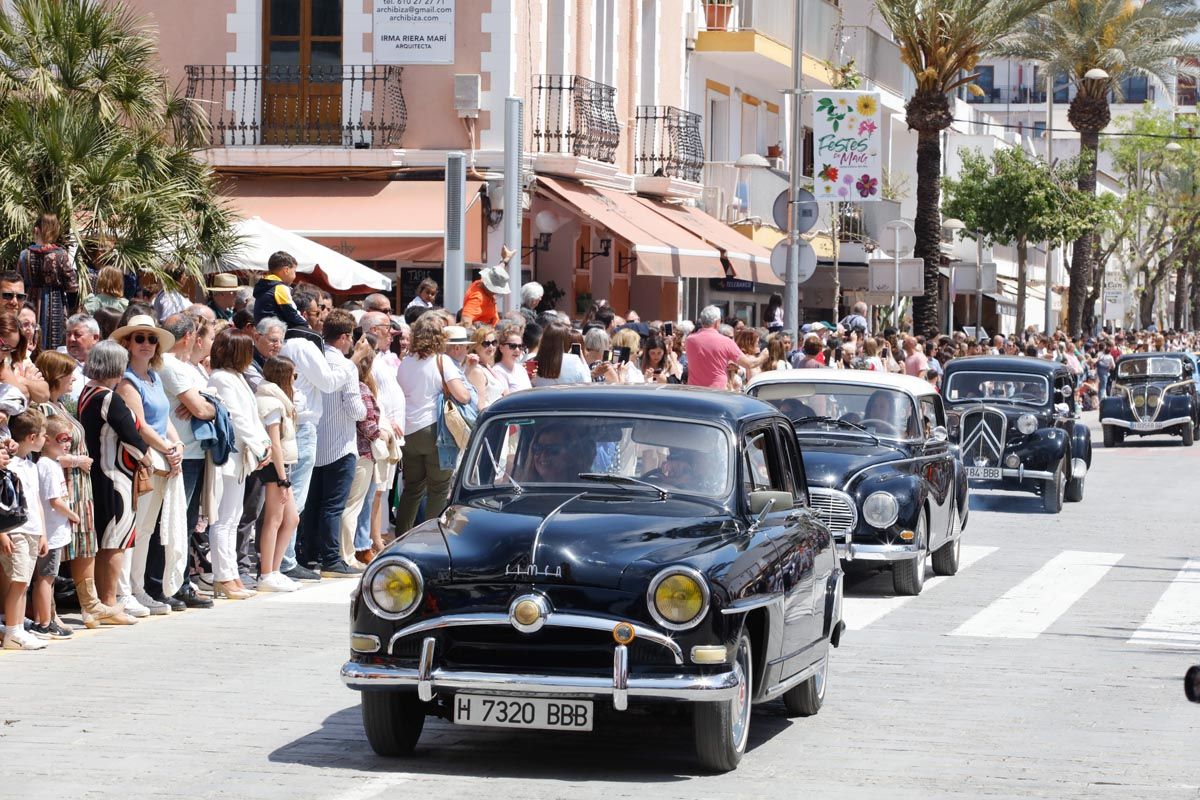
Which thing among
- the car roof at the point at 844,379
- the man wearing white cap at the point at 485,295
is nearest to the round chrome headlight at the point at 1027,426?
the man wearing white cap at the point at 485,295

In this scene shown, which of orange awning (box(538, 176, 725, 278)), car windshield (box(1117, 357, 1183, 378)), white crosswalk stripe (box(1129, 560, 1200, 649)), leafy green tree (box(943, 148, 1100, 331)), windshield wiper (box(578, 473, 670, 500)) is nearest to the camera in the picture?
windshield wiper (box(578, 473, 670, 500))

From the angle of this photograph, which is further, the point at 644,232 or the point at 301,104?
the point at 644,232

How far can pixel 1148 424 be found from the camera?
122ft

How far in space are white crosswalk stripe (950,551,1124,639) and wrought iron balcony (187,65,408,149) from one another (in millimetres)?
14135

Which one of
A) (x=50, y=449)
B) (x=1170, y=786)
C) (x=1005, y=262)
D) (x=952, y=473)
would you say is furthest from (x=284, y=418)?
(x=1005, y=262)

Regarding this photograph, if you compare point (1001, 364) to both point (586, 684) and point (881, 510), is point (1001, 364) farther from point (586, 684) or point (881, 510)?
point (586, 684)

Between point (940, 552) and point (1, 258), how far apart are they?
8588 mm

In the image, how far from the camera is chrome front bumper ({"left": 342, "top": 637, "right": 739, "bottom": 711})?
7949 millimetres

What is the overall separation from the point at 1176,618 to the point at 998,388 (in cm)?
931

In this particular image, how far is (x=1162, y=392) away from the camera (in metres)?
37.2

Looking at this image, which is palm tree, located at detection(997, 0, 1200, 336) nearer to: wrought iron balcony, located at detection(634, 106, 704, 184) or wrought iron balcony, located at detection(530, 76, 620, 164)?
wrought iron balcony, located at detection(634, 106, 704, 184)

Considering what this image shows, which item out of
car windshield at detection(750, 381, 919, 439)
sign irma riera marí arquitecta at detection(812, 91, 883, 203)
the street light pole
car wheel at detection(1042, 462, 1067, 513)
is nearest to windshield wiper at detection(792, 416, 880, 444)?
car windshield at detection(750, 381, 919, 439)

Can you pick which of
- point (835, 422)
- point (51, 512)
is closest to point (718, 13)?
point (835, 422)

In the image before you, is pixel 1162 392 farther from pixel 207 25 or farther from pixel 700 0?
pixel 207 25
